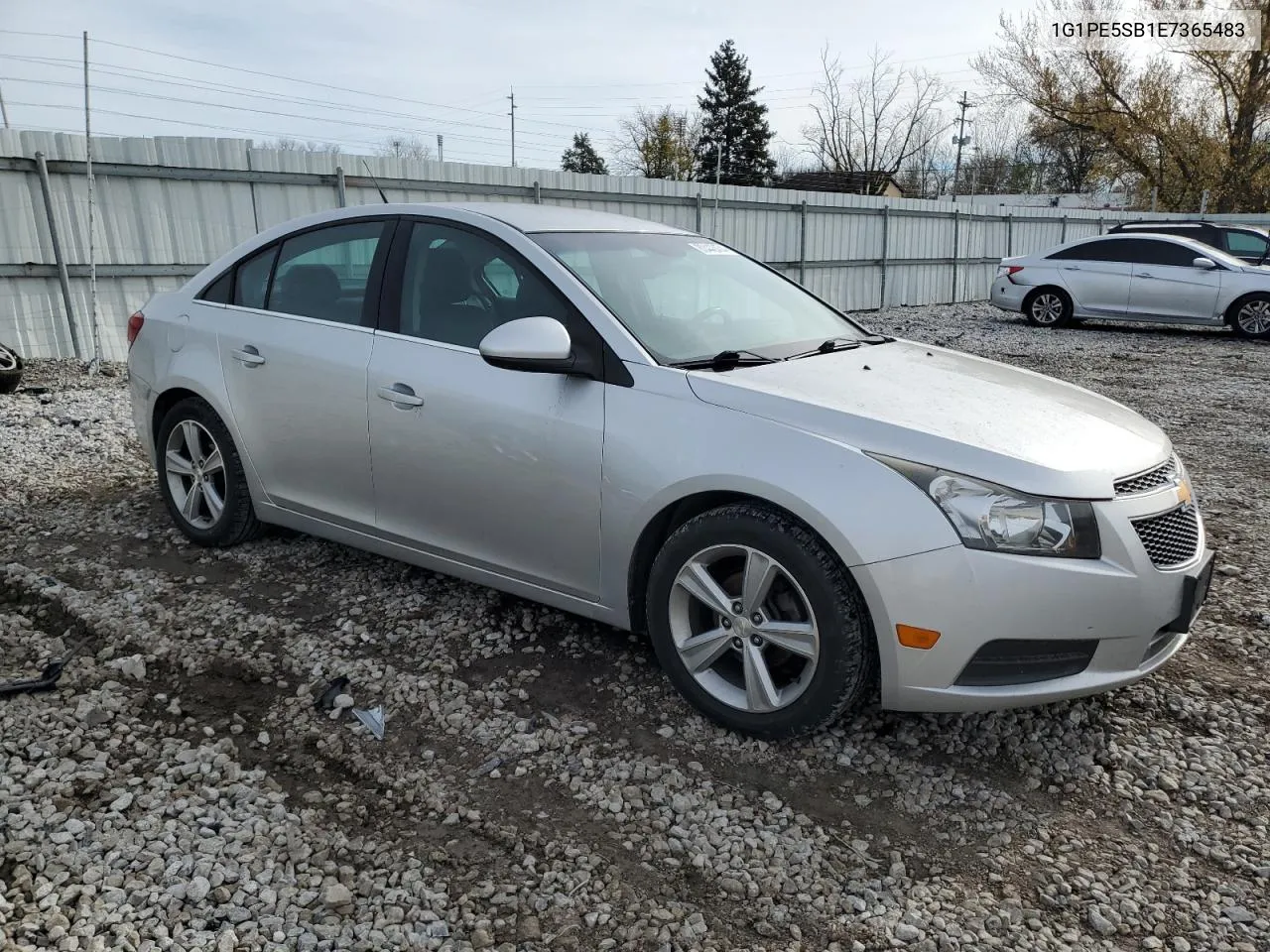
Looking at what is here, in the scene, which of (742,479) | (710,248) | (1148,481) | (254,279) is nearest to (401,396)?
(254,279)

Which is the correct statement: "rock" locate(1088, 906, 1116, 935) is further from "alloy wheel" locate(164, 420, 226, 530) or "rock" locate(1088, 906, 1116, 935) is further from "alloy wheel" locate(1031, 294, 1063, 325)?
"alloy wheel" locate(1031, 294, 1063, 325)

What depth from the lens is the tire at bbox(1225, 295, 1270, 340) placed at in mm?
→ 13609

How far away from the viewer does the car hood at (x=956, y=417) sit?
8.61 ft

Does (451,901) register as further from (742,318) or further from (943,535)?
(742,318)

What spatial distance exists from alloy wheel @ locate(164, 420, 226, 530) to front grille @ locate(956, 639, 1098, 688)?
3.44 m

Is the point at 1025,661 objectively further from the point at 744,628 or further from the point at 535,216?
the point at 535,216

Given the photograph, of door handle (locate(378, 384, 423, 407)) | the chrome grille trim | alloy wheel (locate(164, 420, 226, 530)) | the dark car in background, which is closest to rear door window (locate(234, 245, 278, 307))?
alloy wheel (locate(164, 420, 226, 530))

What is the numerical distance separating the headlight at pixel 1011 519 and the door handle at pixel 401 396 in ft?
6.22

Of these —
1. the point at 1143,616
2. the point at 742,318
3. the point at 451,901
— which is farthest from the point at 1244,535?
the point at 451,901

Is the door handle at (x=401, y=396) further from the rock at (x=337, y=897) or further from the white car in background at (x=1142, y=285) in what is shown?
the white car in background at (x=1142, y=285)

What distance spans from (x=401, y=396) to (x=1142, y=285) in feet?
46.2

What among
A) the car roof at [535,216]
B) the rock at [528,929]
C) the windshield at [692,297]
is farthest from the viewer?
the car roof at [535,216]

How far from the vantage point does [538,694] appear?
3279 mm

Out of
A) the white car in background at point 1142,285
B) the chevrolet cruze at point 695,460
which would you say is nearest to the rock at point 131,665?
the chevrolet cruze at point 695,460
